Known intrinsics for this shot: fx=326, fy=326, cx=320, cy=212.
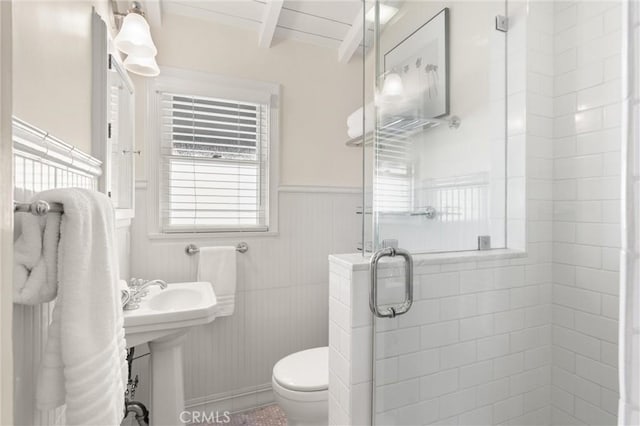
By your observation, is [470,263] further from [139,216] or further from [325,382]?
[139,216]

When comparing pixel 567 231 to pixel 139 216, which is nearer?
pixel 567 231

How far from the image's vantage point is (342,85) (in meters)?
2.44

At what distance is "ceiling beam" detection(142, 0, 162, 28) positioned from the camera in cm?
182

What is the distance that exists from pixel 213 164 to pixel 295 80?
0.83m

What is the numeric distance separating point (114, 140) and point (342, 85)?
1.60 metres

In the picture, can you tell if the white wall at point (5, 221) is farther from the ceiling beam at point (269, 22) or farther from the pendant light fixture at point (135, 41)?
the ceiling beam at point (269, 22)

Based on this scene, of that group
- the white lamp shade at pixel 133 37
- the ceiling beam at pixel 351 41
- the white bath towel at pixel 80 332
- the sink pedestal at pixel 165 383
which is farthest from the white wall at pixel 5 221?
the ceiling beam at pixel 351 41

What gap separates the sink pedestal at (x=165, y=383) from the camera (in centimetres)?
148

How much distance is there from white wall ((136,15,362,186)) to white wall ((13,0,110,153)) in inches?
33.1

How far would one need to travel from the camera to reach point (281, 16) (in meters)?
2.09

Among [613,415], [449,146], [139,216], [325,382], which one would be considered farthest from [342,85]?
[613,415]

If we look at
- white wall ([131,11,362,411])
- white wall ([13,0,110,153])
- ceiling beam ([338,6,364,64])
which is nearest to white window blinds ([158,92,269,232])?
white wall ([131,11,362,411])

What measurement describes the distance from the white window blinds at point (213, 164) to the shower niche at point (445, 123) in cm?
109

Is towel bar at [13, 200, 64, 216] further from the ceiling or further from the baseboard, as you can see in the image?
the baseboard
